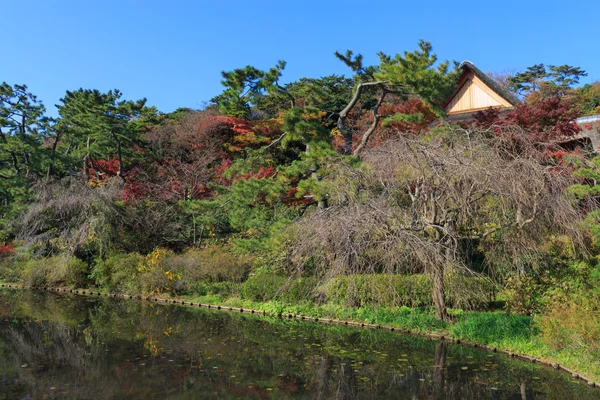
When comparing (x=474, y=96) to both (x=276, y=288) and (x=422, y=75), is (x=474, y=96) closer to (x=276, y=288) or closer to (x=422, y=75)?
(x=422, y=75)

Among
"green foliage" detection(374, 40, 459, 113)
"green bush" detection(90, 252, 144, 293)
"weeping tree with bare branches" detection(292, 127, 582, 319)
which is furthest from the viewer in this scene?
"green bush" detection(90, 252, 144, 293)

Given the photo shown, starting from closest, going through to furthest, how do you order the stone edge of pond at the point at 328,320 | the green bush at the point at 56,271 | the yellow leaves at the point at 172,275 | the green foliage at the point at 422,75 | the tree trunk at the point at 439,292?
the stone edge of pond at the point at 328,320
the tree trunk at the point at 439,292
the green foliage at the point at 422,75
the yellow leaves at the point at 172,275
the green bush at the point at 56,271

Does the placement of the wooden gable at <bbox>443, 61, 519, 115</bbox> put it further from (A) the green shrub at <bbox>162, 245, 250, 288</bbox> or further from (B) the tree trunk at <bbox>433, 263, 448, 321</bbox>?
(B) the tree trunk at <bbox>433, 263, 448, 321</bbox>

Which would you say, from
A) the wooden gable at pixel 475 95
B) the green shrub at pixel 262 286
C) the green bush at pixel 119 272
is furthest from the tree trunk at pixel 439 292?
the wooden gable at pixel 475 95

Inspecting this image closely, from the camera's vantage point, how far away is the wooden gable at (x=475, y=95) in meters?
20.5

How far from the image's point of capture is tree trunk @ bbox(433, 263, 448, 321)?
10.3 m

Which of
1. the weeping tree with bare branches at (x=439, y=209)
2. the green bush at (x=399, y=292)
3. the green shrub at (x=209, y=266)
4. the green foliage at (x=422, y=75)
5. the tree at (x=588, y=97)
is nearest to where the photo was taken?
the weeping tree with bare branches at (x=439, y=209)

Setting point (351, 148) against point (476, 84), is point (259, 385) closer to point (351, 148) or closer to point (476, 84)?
point (351, 148)

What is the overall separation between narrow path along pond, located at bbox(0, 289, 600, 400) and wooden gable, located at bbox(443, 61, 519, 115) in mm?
13379

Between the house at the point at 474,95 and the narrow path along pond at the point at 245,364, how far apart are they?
13.2 m

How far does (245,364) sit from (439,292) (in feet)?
15.1

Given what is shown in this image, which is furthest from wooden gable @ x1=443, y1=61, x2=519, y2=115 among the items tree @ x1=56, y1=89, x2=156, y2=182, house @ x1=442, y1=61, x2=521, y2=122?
tree @ x1=56, y1=89, x2=156, y2=182

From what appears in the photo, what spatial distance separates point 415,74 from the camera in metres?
13.4

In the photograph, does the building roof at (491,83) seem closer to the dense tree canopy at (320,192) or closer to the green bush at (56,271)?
the dense tree canopy at (320,192)
